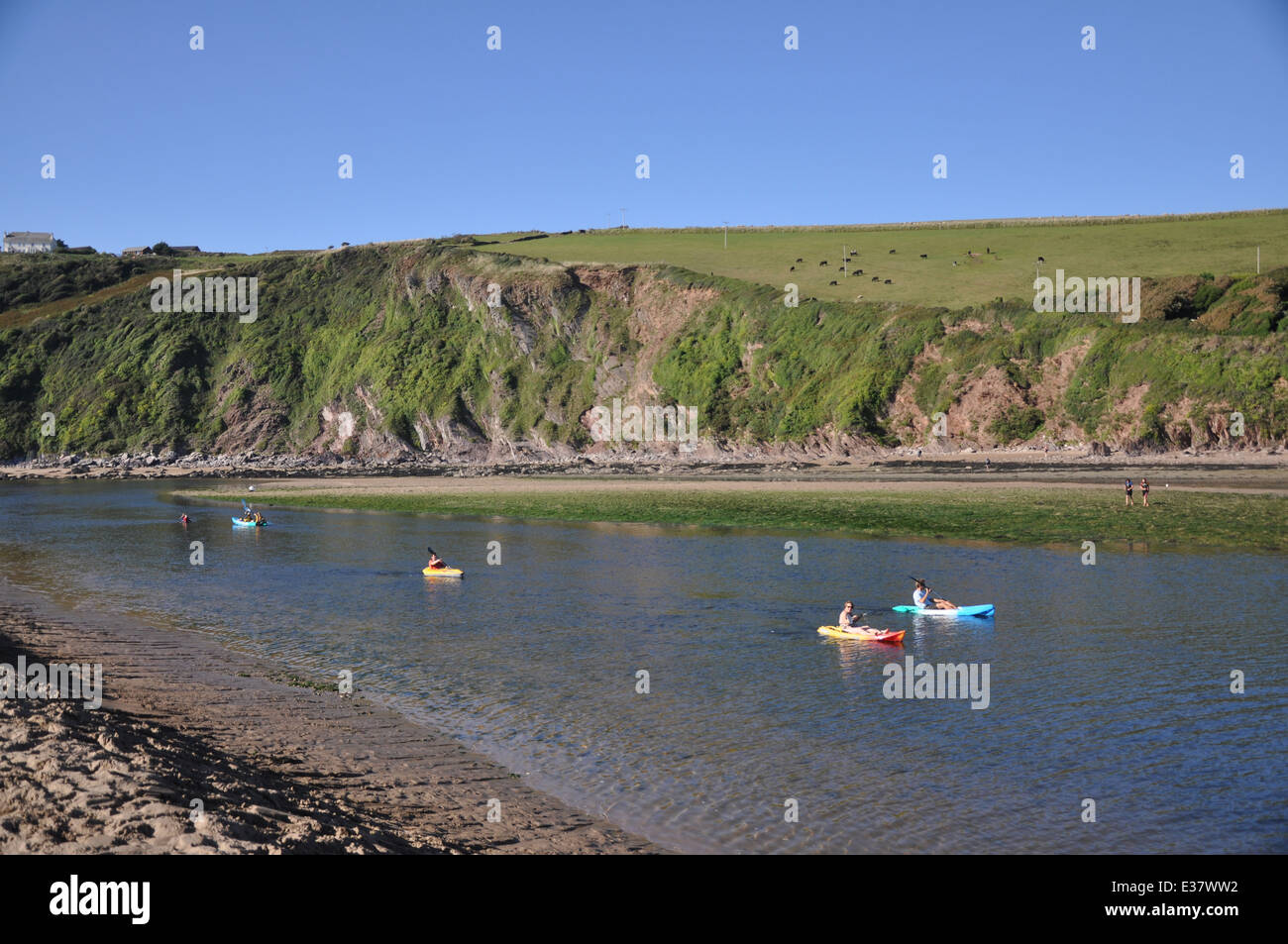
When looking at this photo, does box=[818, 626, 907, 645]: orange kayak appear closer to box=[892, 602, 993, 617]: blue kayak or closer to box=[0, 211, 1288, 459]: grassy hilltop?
box=[892, 602, 993, 617]: blue kayak

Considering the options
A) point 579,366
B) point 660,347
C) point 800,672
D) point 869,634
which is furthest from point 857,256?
point 800,672

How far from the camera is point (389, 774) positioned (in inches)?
571

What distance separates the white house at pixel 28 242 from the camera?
193125 millimetres

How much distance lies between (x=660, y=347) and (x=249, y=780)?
295 ft

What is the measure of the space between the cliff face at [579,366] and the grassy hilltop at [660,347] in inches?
9.2

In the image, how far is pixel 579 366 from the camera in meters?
105

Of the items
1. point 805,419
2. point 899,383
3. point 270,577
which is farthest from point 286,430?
point 270,577

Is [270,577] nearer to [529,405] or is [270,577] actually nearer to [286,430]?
[529,405]

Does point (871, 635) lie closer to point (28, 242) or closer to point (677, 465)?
point (677, 465)

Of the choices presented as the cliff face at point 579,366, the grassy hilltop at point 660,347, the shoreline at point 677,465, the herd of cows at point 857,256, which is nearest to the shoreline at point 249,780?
the shoreline at point 677,465

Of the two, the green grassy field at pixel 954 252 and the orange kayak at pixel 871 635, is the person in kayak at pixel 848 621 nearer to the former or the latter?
the orange kayak at pixel 871 635

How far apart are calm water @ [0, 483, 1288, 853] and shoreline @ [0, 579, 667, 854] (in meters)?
0.98

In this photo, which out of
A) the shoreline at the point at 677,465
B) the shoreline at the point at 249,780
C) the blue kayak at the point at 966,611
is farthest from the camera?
the shoreline at the point at 677,465

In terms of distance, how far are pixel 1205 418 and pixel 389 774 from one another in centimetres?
6383
